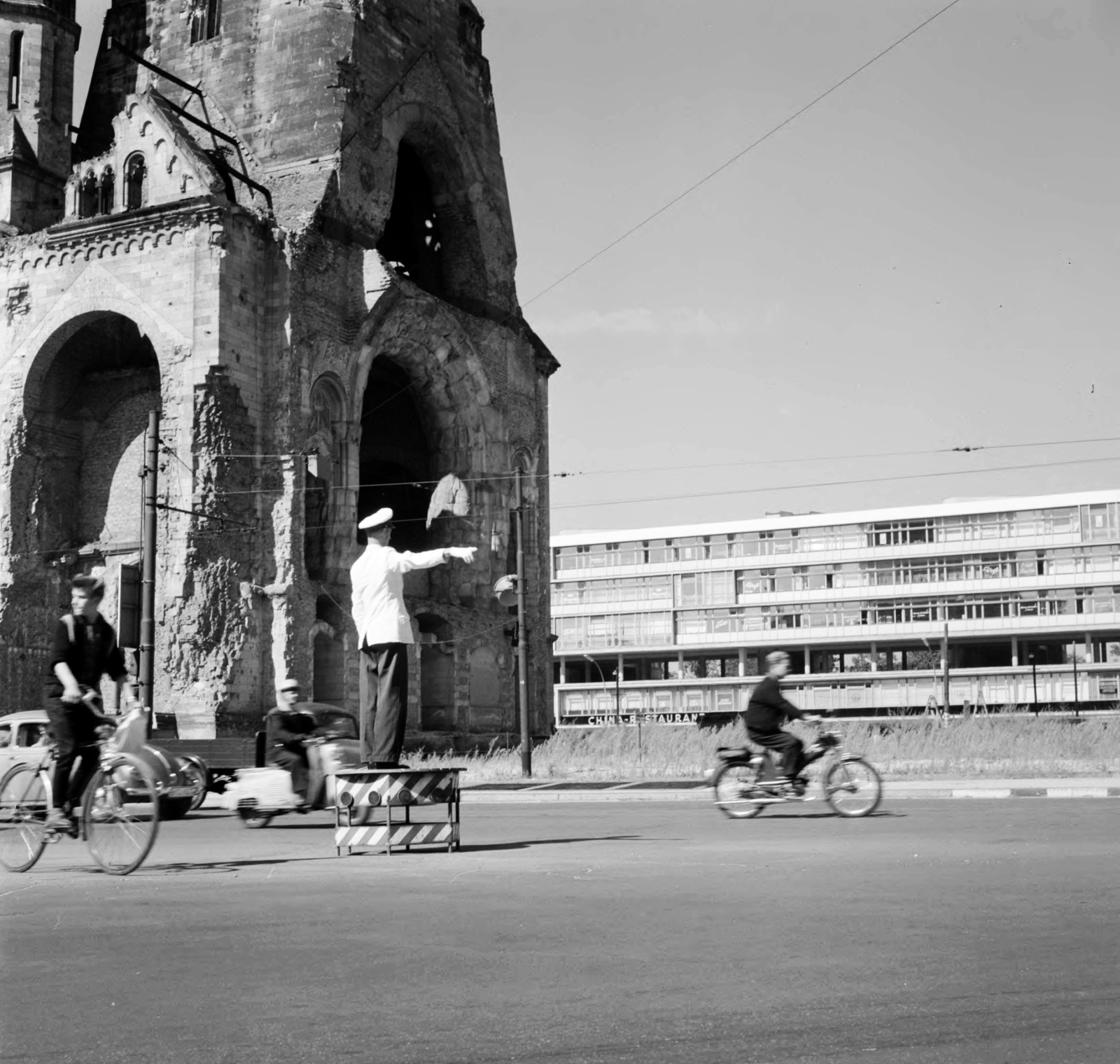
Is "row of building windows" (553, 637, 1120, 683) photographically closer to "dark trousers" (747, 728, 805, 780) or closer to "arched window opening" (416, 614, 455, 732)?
"arched window opening" (416, 614, 455, 732)

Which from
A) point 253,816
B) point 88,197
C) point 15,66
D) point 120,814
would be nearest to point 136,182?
point 88,197

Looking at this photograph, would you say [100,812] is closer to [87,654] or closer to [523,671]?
[87,654]

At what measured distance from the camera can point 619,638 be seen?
3991 inches

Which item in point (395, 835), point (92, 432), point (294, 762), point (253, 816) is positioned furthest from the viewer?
point (92, 432)

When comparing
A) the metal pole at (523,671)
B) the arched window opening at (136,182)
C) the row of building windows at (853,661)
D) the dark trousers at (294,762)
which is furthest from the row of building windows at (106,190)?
the row of building windows at (853,661)

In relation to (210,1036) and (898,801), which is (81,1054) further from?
(898,801)

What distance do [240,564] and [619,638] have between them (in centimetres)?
6371

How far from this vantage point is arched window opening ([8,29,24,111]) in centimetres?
4506

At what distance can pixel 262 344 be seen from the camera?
4038cm

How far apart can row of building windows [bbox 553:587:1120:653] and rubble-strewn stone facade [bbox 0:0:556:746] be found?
47.0 meters

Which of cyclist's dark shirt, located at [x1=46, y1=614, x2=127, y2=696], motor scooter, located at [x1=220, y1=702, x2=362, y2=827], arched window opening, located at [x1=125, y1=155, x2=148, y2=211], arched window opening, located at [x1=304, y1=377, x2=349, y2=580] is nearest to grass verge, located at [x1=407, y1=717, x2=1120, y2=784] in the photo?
arched window opening, located at [x1=304, y1=377, x2=349, y2=580]

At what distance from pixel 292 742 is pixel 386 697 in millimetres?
5765

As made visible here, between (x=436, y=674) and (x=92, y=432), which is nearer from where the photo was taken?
(x=92, y=432)

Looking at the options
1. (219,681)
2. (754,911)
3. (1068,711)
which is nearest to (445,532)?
(219,681)
